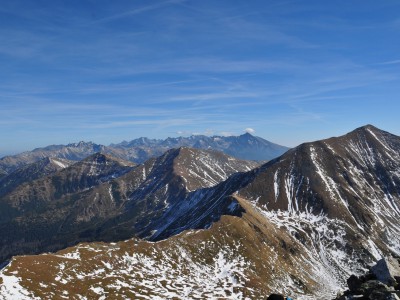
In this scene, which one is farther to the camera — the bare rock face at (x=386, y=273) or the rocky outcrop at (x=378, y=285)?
the bare rock face at (x=386, y=273)

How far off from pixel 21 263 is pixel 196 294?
64.1 m

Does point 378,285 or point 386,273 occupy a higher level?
point 378,285

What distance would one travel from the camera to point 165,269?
149125 millimetres

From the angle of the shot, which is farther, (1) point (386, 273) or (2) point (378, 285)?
(1) point (386, 273)

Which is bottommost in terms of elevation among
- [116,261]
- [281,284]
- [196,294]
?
[281,284]

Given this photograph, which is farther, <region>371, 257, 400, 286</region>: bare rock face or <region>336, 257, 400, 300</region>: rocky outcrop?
<region>371, 257, 400, 286</region>: bare rock face

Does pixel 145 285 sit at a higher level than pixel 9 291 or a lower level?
lower

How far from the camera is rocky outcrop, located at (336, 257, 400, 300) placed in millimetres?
50250

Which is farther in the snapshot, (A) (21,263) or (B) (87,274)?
(B) (87,274)

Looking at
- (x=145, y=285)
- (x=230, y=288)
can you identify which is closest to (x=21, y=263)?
(x=145, y=285)

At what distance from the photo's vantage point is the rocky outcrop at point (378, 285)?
165ft

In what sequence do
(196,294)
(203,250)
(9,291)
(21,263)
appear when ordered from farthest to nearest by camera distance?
(203,250) → (196,294) → (21,263) → (9,291)

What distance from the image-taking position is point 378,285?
56.4 metres

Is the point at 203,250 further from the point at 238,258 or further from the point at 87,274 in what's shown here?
the point at 87,274
